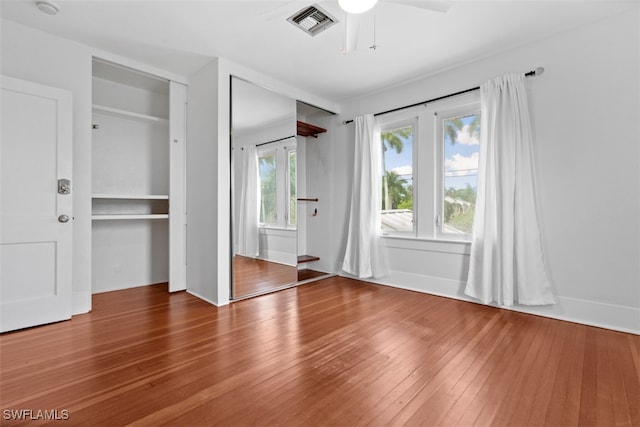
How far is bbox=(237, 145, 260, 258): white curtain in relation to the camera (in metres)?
3.47

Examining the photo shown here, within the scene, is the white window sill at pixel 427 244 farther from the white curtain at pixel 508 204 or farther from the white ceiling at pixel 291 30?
the white ceiling at pixel 291 30

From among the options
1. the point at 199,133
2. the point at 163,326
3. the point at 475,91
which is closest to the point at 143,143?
the point at 199,133

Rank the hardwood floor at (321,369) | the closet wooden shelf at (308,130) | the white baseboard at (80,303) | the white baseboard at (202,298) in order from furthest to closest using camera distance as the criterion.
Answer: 1. the closet wooden shelf at (308,130)
2. the white baseboard at (202,298)
3. the white baseboard at (80,303)
4. the hardwood floor at (321,369)

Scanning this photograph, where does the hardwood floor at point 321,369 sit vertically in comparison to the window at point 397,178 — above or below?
below

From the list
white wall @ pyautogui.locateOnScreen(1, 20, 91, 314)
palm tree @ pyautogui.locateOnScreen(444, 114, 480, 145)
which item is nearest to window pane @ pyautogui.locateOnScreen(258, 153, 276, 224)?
white wall @ pyautogui.locateOnScreen(1, 20, 91, 314)

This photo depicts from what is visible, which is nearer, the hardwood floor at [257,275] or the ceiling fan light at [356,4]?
the ceiling fan light at [356,4]

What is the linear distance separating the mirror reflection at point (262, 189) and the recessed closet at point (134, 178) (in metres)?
A: 0.85

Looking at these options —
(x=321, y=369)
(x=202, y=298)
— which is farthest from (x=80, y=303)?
(x=321, y=369)

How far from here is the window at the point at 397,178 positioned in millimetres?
3965

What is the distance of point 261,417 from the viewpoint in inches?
58.1

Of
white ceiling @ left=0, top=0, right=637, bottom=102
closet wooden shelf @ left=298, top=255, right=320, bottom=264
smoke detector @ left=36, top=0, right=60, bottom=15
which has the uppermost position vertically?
white ceiling @ left=0, top=0, right=637, bottom=102

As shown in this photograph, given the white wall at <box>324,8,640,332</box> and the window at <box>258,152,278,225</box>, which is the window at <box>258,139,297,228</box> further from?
the white wall at <box>324,8,640,332</box>

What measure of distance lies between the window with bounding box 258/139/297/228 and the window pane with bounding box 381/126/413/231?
1.28m

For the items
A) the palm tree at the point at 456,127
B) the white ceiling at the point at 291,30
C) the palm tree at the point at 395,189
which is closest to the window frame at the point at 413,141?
the palm tree at the point at 395,189
